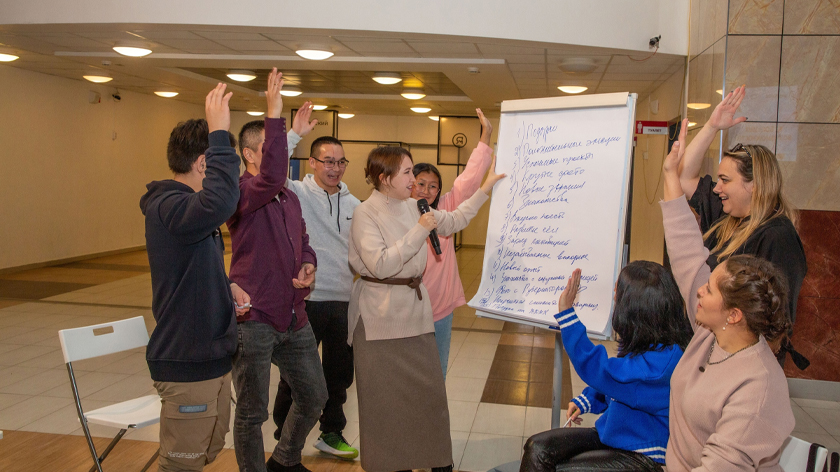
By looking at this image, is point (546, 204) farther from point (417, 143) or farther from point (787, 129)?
point (417, 143)

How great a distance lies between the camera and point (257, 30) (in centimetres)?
550

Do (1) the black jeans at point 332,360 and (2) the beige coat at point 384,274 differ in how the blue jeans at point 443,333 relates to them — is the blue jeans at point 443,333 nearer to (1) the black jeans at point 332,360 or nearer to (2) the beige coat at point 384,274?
(2) the beige coat at point 384,274

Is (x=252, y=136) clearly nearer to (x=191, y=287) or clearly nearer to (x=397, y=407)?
(x=191, y=287)

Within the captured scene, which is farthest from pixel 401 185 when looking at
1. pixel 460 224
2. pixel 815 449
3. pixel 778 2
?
pixel 778 2

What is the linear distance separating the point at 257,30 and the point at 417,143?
8664 millimetres

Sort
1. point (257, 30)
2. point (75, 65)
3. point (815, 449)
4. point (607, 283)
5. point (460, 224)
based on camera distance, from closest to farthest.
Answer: point (815, 449) < point (607, 283) < point (460, 224) < point (257, 30) < point (75, 65)

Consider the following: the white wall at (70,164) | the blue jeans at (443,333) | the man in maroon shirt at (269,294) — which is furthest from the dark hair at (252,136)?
the white wall at (70,164)

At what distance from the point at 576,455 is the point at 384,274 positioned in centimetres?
97

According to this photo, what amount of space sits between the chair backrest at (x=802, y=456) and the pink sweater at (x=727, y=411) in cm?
11

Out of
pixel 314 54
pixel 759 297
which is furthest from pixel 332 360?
pixel 314 54

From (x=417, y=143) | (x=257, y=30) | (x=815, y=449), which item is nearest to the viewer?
(x=815, y=449)

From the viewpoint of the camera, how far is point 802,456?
5.40 feet

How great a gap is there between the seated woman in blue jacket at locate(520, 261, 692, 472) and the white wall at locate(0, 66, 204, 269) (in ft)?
29.0

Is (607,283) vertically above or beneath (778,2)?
beneath
